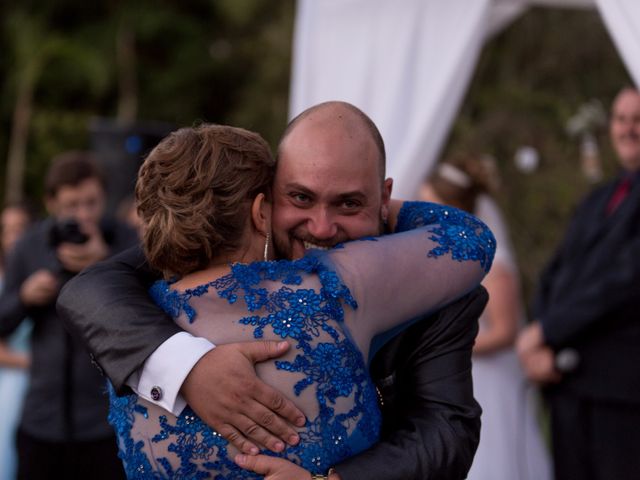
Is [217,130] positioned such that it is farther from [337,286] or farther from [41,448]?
[41,448]

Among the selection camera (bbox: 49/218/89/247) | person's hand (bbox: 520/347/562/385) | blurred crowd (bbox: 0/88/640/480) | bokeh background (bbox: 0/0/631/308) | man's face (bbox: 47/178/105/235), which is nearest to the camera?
camera (bbox: 49/218/89/247)

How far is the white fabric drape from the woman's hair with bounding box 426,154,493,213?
1.38m

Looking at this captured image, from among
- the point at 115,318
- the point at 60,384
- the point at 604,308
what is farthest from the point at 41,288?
the point at 604,308

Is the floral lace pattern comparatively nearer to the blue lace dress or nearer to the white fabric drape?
the blue lace dress

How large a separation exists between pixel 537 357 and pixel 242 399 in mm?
2977

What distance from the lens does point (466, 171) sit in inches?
188

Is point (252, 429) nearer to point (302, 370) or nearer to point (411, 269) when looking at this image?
point (302, 370)

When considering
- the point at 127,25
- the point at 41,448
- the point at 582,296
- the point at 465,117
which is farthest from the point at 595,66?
the point at 41,448

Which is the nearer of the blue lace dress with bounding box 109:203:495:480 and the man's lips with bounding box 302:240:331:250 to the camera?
the blue lace dress with bounding box 109:203:495:480

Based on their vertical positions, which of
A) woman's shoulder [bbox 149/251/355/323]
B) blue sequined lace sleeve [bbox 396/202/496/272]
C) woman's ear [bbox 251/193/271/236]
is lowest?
woman's shoulder [bbox 149/251/355/323]

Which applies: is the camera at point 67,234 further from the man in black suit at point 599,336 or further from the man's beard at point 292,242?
the man in black suit at point 599,336

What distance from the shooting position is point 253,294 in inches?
76.5

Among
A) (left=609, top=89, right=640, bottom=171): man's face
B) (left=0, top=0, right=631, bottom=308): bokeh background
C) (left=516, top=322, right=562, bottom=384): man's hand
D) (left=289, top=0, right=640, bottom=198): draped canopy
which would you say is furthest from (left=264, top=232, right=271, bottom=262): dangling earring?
(left=0, top=0, right=631, bottom=308): bokeh background

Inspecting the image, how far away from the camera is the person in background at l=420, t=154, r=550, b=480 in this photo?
4.76m
